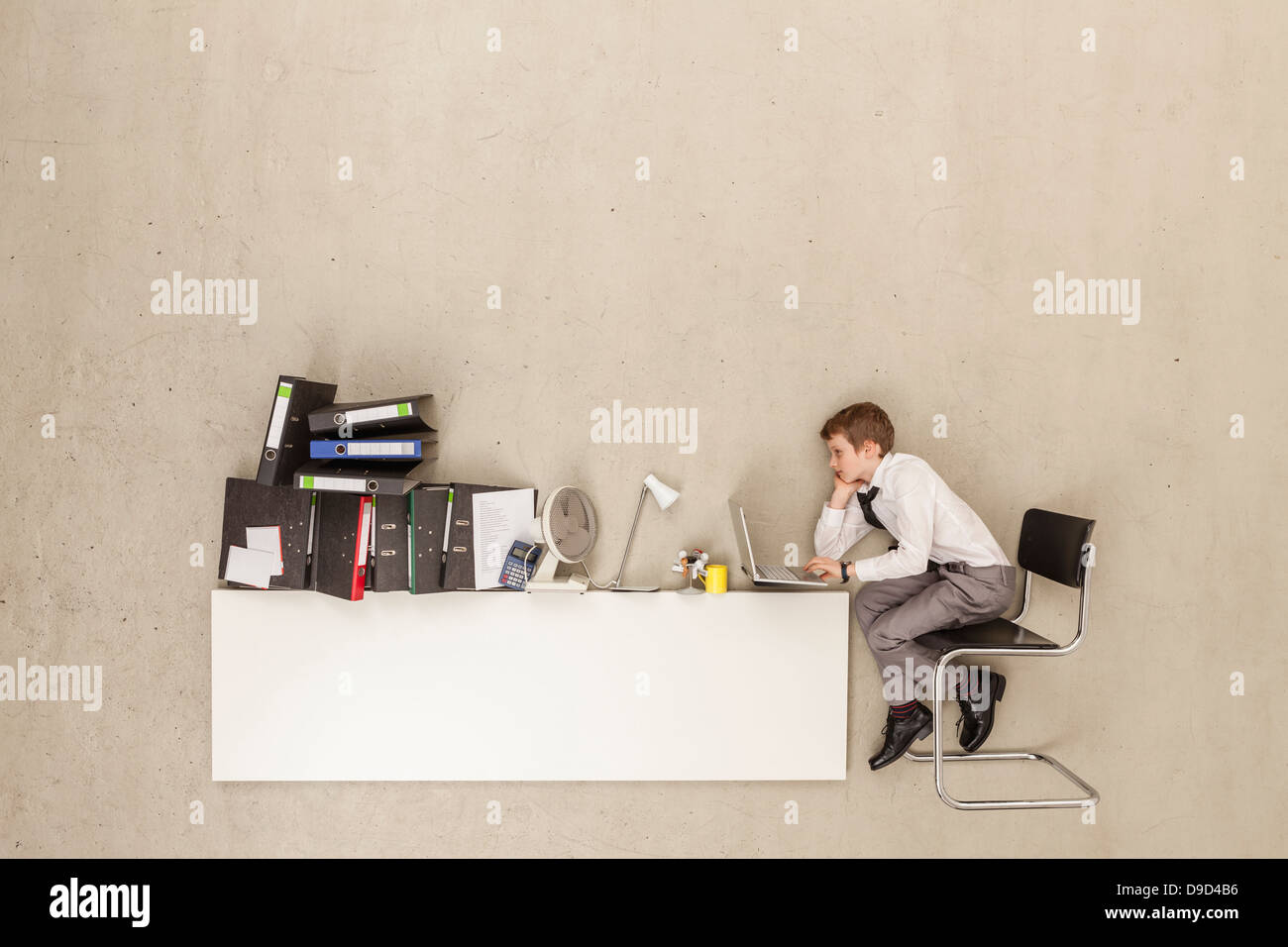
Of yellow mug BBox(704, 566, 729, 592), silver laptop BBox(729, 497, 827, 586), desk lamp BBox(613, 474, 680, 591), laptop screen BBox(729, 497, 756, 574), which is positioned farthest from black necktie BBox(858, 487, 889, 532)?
desk lamp BBox(613, 474, 680, 591)

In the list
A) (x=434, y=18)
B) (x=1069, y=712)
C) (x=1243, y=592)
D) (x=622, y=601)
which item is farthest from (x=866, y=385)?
(x=434, y=18)

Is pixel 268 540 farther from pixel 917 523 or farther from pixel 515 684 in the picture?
pixel 917 523

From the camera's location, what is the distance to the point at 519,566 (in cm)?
225

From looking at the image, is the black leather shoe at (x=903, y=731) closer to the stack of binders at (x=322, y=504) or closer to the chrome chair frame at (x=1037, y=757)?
the chrome chair frame at (x=1037, y=757)

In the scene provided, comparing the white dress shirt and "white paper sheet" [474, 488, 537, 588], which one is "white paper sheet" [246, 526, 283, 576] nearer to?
"white paper sheet" [474, 488, 537, 588]

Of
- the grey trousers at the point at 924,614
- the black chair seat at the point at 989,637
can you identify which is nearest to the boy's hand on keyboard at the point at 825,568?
the grey trousers at the point at 924,614

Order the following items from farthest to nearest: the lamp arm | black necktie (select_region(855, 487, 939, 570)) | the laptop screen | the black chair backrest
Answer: the lamp arm, black necktie (select_region(855, 487, 939, 570)), the laptop screen, the black chair backrest

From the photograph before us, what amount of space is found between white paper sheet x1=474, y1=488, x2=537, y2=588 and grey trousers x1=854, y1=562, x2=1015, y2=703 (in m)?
1.22

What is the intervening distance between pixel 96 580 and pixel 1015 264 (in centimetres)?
332

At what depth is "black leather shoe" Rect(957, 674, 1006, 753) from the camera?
2330mm

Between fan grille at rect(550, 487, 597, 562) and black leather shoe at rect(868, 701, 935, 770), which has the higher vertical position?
fan grille at rect(550, 487, 597, 562)

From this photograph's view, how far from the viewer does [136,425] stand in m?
2.38

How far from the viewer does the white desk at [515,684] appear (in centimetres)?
232

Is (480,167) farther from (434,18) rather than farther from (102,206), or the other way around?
(102,206)
